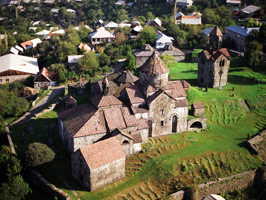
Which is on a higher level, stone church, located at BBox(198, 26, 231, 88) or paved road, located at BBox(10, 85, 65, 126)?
stone church, located at BBox(198, 26, 231, 88)

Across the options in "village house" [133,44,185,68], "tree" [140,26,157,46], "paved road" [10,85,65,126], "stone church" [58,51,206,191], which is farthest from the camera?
"tree" [140,26,157,46]

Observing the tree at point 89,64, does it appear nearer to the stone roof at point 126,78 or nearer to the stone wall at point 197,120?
the stone roof at point 126,78

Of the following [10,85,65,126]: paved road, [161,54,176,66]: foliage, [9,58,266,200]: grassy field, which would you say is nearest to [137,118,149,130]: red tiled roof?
[9,58,266,200]: grassy field

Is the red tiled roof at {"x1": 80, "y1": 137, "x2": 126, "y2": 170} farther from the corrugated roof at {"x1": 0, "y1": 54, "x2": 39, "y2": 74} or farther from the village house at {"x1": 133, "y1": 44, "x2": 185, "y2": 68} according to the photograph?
the corrugated roof at {"x1": 0, "y1": 54, "x2": 39, "y2": 74}

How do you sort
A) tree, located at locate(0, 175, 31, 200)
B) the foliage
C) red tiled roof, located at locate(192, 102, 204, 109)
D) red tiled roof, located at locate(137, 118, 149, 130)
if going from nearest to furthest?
tree, located at locate(0, 175, 31, 200) → red tiled roof, located at locate(137, 118, 149, 130) → red tiled roof, located at locate(192, 102, 204, 109) → the foliage

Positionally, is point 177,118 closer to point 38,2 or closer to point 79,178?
point 79,178

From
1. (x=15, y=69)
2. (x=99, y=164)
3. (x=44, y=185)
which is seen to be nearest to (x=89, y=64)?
(x=15, y=69)
